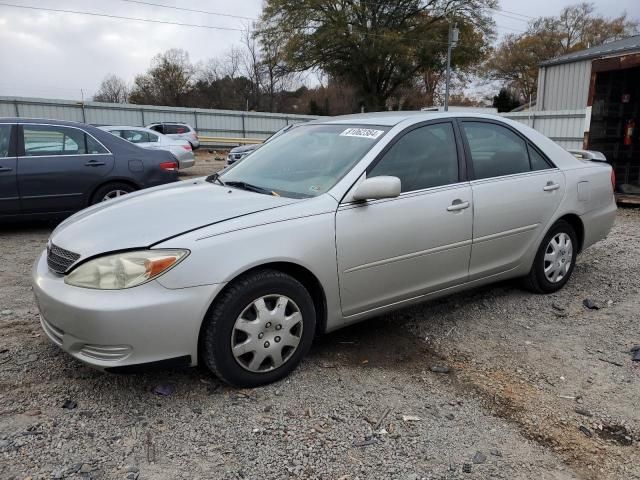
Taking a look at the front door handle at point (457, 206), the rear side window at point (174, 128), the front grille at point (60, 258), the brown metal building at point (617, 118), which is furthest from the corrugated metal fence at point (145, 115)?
the front door handle at point (457, 206)

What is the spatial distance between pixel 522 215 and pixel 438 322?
3.49 feet

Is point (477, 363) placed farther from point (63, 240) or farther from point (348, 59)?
point (348, 59)

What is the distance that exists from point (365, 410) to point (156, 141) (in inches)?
579

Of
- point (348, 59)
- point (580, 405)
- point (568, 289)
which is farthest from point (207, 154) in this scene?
point (580, 405)

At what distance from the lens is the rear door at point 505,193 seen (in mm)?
3955

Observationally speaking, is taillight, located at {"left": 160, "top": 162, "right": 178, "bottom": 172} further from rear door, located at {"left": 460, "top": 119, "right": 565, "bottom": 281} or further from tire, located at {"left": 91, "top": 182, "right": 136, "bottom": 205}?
rear door, located at {"left": 460, "top": 119, "right": 565, "bottom": 281}

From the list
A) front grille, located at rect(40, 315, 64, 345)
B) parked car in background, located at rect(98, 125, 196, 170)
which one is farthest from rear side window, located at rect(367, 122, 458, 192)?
parked car in background, located at rect(98, 125, 196, 170)

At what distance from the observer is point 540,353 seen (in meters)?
3.62

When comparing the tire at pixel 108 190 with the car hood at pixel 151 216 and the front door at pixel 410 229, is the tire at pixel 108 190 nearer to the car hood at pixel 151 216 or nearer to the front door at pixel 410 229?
the car hood at pixel 151 216

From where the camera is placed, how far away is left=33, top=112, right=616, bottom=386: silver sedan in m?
2.72

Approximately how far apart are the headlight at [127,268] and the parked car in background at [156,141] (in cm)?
1316

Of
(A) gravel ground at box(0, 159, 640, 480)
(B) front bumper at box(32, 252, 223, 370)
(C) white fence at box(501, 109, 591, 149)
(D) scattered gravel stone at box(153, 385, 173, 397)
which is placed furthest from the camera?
(C) white fence at box(501, 109, 591, 149)

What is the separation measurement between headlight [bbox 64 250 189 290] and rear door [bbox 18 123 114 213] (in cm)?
456

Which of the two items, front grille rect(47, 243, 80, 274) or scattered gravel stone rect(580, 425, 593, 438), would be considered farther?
front grille rect(47, 243, 80, 274)
